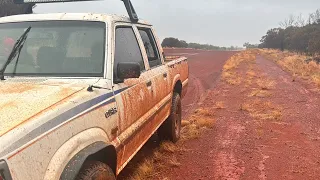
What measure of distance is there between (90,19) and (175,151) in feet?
9.34

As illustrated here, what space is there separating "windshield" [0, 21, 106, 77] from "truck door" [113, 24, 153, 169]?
22 cm

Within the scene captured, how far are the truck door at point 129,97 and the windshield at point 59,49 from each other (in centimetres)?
22

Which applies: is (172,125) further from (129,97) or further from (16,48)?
(16,48)

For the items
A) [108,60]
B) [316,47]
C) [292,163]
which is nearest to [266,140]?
[292,163]

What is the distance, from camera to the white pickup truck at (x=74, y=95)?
2.25 metres

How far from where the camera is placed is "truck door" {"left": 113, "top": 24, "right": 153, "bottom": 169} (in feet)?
11.2

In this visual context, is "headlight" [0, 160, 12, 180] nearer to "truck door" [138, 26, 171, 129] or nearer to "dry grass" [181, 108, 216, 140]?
"truck door" [138, 26, 171, 129]

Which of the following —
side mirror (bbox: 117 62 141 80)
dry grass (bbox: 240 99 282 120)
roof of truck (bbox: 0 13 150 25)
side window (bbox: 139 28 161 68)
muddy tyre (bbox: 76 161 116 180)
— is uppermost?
roof of truck (bbox: 0 13 150 25)

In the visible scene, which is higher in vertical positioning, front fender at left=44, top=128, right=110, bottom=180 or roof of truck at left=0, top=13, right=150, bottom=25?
roof of truck at left=0, top=13, right=150, bottom=25

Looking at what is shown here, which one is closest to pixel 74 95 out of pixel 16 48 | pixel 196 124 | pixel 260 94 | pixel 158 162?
pixel 16 48

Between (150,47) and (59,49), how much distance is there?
1.84 meters

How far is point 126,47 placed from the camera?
160 inches

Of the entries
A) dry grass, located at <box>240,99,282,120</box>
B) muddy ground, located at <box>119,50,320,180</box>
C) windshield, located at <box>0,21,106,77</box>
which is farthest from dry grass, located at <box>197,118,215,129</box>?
windshield, located at <box>0,21,106,77</box>

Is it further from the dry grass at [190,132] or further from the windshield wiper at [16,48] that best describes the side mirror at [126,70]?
the dry grass at [190,132]
